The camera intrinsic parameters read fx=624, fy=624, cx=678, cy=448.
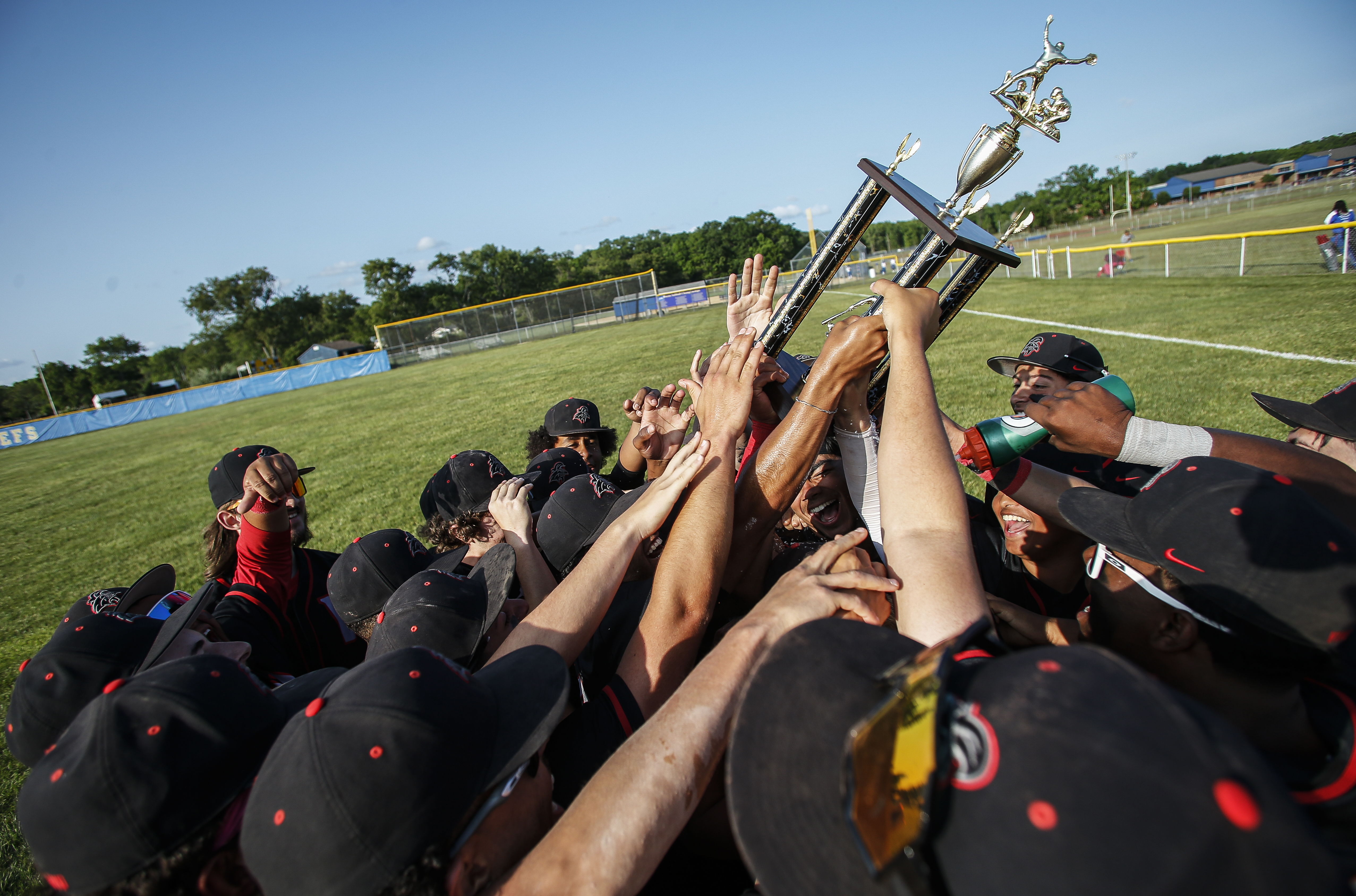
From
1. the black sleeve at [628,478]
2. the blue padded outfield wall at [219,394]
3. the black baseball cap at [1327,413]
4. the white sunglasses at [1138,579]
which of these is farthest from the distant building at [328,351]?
the white sunglasses at [1138,579]

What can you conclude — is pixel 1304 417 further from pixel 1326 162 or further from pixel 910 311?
pixel 1326 162

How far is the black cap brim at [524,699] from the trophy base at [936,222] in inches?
61.2

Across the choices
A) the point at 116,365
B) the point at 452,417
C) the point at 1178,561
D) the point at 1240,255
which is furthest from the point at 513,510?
the point at 116,365

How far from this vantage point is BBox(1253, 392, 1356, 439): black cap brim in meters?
2.51

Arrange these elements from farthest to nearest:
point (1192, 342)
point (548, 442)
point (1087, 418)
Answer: point (1192, 342) → point (548, 442) → point (1087, 418)

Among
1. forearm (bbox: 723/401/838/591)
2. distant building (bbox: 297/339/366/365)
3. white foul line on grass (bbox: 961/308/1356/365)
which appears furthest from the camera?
distant building (bbox: 297/339/366/365)

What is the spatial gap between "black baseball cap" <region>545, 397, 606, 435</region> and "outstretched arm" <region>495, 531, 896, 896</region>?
3.88 m

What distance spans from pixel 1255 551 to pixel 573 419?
178 inches

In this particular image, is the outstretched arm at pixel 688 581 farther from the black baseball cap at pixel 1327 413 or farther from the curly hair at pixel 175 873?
the black baseball cap at pixel 1327 413

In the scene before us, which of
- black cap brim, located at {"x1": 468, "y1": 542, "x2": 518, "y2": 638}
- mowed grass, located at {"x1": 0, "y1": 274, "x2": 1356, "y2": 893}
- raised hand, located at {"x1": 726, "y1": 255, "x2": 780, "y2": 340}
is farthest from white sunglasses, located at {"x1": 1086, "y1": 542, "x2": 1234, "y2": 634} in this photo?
mowed grass, located at {"x1": 0, "y1": 274, "x2": 1356, "y2": 893}

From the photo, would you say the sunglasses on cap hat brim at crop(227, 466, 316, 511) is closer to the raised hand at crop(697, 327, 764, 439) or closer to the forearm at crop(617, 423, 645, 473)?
the forearm at crop(617, 423, 645, 473)

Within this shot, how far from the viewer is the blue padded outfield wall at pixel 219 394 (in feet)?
126

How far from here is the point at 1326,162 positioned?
2788cm

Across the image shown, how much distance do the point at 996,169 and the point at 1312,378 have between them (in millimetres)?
8427
